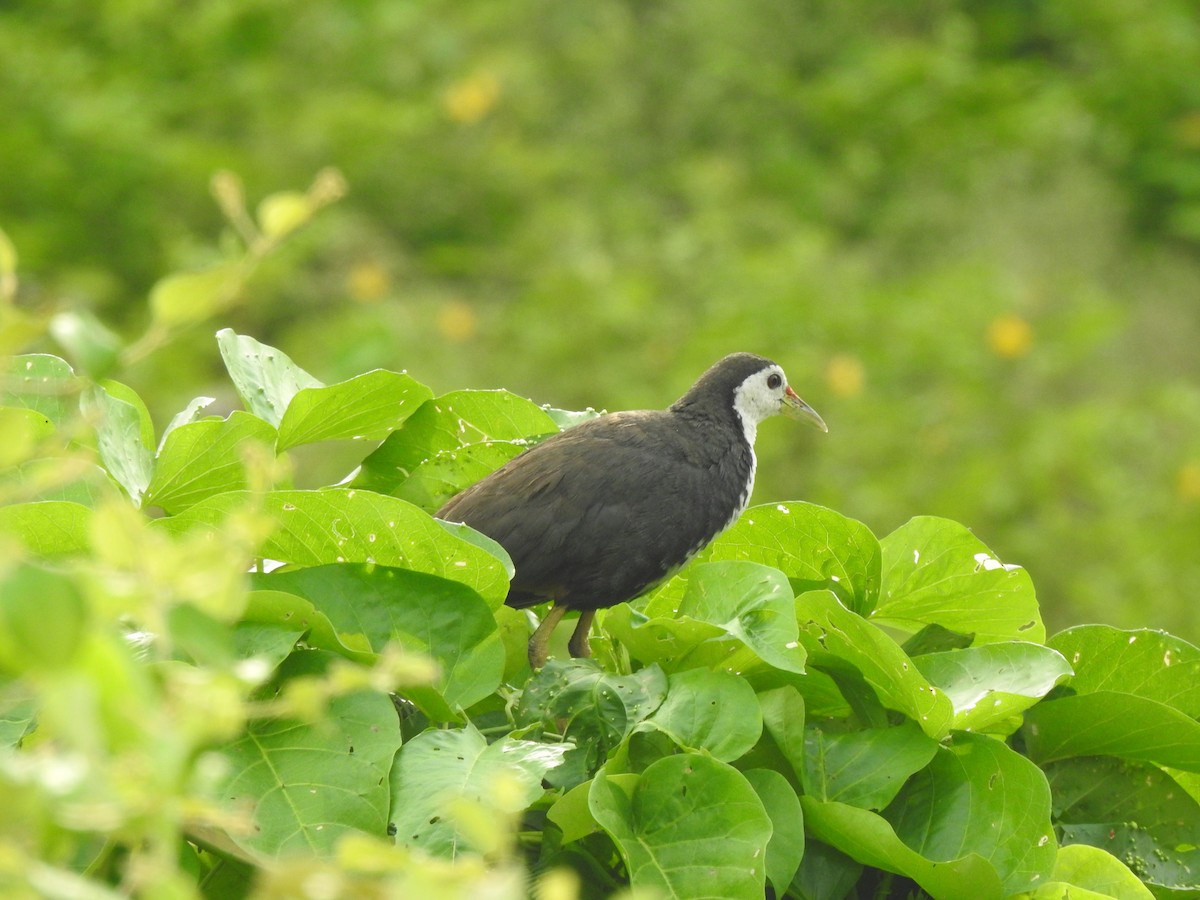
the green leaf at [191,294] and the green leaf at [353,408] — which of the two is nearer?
the green leaf at [191,294]

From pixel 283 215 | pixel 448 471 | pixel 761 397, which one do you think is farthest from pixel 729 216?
pixel 283 215

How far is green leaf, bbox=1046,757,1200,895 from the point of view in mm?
1269

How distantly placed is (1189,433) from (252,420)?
20.2 feet

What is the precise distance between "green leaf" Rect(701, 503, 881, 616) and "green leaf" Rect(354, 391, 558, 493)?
0.86 feet

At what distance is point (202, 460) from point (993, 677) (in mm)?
713

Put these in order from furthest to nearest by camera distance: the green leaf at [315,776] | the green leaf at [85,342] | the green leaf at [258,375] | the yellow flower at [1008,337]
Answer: the yellow flower at [1008,337]
the green leaf at [258,375]
the green leaf at [315,776]
the green leaf at [85,342]

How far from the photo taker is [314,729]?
108 cm

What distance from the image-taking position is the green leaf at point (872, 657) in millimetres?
1159

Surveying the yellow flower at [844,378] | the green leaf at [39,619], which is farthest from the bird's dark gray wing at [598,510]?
the yellow flower at [844,378]

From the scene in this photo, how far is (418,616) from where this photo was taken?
120 cm

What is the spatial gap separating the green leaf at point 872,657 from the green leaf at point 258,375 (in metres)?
0.56

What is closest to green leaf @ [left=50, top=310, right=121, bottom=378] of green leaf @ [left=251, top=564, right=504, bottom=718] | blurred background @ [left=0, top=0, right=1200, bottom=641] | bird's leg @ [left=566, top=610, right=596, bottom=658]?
green leaf @ [left=251, top=564, right=504, bottom=718]

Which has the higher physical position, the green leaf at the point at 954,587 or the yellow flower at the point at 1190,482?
the green leaf at the point at 954,587

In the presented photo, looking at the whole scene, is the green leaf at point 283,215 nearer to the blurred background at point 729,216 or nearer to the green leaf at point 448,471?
the green leaf at point 448,471
